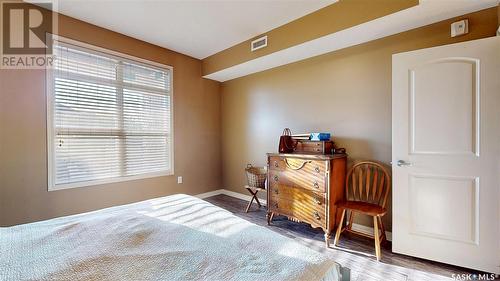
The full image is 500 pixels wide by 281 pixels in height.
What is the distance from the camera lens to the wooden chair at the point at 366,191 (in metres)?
2.29

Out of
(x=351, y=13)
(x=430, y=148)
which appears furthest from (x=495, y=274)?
(x=351, y=13)

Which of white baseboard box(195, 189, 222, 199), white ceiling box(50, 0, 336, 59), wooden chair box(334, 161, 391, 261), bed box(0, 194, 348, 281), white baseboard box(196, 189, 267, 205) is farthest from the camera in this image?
white baseboard box(195, 189, 222, 199)

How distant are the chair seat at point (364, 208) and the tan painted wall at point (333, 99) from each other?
43 cm

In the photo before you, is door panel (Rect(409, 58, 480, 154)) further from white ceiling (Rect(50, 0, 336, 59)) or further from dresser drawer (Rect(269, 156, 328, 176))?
white ceiling (Rect(50, 0, 336, 59))

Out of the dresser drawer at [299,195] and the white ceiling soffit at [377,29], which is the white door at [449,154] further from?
the dresser drawer at [299,195]

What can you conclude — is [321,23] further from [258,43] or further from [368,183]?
[368,183]

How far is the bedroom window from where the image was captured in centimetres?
265

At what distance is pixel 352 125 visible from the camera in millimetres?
2729

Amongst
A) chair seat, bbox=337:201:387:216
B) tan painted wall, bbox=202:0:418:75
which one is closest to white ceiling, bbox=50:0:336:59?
tan painted wall, bbox=202:0:418:75

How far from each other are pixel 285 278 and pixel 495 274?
2.19m

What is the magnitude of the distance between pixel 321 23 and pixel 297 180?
1798 millimetres

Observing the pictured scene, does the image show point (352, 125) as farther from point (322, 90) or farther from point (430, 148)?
point (430, 148)

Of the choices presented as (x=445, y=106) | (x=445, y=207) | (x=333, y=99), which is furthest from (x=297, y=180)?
(x=445, y=106)

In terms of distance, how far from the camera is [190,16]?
2.63 meters
